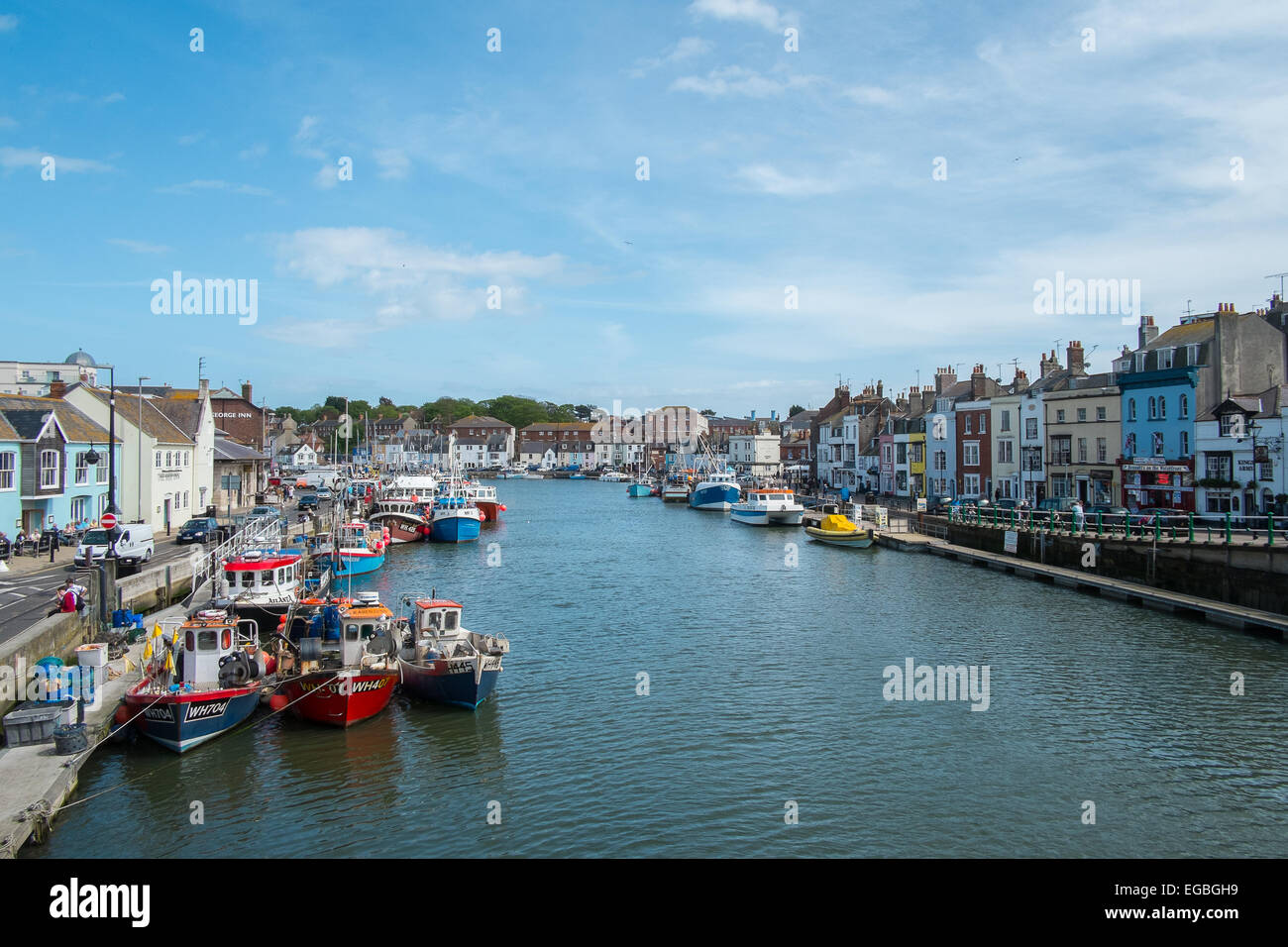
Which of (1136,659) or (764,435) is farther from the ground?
(764,435)

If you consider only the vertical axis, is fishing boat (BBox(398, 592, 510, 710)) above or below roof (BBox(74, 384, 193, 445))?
below

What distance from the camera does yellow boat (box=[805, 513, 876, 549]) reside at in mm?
55031

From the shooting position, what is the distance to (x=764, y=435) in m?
138

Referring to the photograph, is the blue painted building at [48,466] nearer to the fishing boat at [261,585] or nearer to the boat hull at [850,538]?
the fishing boat at [261,585]

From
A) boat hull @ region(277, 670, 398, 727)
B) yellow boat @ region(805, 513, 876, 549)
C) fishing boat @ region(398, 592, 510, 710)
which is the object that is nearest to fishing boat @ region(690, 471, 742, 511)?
yellow boat @ region(805, 513, 876, 549)

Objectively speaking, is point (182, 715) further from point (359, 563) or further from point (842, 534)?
point (842, 534)

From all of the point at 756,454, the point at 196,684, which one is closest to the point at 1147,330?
the point at 196,684

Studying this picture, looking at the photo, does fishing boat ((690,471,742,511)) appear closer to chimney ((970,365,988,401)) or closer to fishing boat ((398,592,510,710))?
chimney ((970,365,988,401))

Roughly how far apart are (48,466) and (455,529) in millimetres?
26742

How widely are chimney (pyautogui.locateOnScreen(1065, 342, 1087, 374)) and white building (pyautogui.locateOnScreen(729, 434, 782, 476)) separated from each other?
71491 mm
